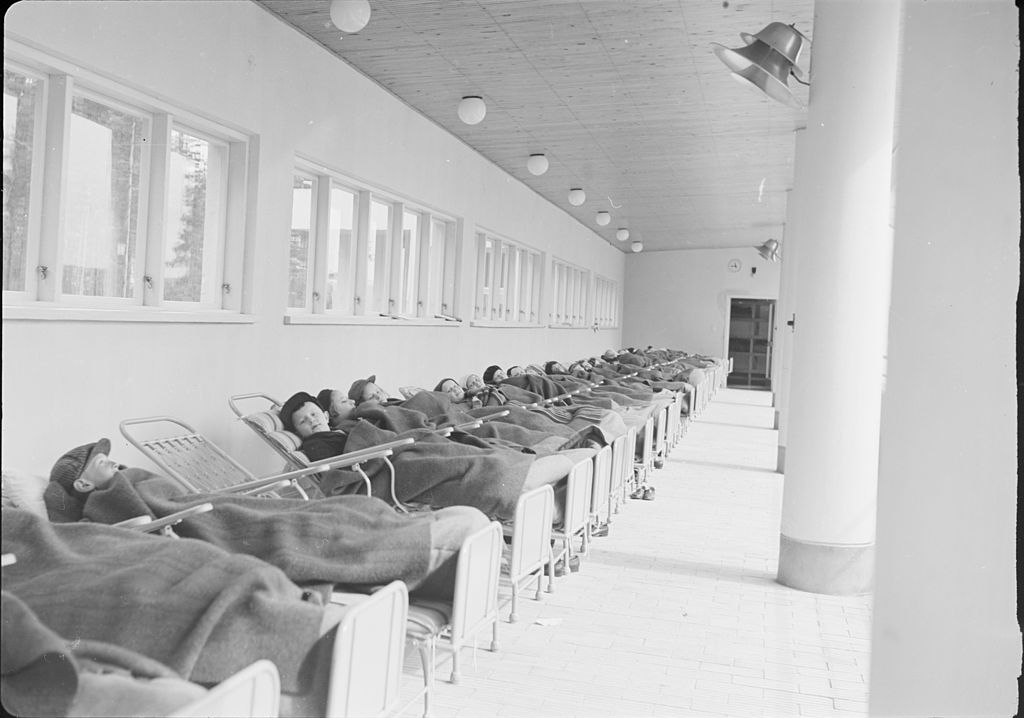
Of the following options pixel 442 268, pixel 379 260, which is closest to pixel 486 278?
pixel 442 268

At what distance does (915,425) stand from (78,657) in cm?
161

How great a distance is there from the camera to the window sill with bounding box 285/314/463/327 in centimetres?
535

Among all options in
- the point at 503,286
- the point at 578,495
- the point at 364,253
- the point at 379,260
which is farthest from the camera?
the point at 503,286

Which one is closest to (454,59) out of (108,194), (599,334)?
(108,194)

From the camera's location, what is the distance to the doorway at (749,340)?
19.5m

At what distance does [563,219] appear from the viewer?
13.2m

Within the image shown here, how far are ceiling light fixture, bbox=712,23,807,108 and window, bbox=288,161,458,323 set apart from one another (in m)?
2.75

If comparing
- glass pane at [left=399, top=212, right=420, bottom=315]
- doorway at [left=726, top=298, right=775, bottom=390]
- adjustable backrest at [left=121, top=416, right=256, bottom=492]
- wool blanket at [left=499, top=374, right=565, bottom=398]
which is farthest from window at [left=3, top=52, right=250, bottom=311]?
doorway at [left=726, top=298, right=775, bottom=390]

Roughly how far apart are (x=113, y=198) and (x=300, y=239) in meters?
1.81

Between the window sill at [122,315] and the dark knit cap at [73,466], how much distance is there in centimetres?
76

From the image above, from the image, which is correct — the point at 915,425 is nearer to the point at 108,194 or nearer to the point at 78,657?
the point at 78,657

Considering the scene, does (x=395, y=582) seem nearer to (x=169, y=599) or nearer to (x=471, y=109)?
(x=169, y=599)

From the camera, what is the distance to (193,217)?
4531 millimetres

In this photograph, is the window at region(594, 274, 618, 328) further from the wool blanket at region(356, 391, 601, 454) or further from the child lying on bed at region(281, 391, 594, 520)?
the child lying on bed at region(281, 391, 594, 520)
